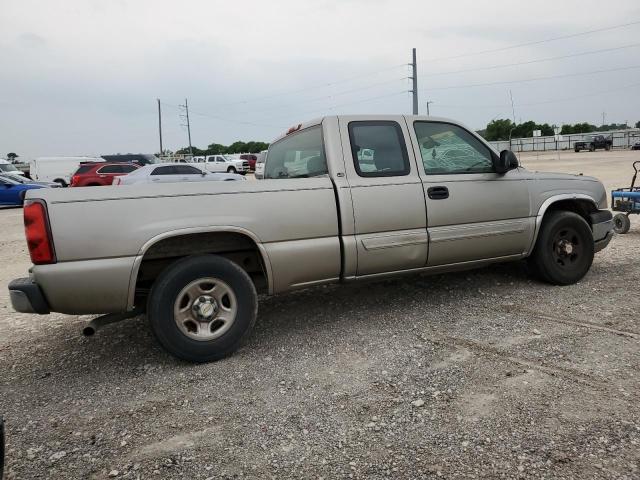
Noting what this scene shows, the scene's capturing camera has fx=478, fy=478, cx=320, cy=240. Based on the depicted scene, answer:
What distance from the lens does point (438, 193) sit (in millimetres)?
4254

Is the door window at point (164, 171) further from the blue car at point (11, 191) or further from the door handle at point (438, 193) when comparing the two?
the door handle at point (438, 193)

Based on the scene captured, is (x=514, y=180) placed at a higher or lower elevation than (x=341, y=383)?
higher

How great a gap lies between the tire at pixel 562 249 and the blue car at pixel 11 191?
19.2 m

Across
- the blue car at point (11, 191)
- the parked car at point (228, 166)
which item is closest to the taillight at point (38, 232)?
the blue car at point (11, 191)

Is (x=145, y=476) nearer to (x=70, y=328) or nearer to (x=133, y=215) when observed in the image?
(x=133, y=215)

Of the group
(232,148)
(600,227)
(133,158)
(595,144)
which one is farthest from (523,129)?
(600,227)

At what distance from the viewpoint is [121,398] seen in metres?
3.15

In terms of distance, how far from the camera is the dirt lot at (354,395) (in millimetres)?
A: 2395

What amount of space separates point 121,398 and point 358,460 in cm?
168

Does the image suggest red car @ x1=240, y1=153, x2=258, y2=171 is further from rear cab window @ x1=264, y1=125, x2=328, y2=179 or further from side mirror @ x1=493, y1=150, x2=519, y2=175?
side mirror @ x1=493, y1=150, x2=519, y2=175

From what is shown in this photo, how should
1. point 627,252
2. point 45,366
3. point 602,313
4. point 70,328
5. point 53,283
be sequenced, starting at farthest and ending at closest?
point 627,252, point 70,328, point 602,313, point 45,366, point 53,283

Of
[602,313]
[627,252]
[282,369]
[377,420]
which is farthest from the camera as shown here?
[627,252]

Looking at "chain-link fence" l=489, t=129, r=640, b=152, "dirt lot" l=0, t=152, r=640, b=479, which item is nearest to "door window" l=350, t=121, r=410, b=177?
"dirt lot" l=0, t=152, r=640, b=479

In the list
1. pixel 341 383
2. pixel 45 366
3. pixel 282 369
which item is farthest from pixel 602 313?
pixel 45 366
